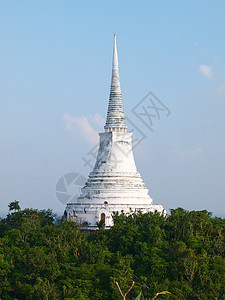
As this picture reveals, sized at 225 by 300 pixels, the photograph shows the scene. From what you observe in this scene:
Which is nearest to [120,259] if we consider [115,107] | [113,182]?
[113,182]

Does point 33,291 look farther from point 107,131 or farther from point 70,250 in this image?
point 107,131

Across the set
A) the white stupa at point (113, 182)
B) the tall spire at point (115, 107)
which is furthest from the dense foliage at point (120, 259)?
the tall spire at point (115, 107)

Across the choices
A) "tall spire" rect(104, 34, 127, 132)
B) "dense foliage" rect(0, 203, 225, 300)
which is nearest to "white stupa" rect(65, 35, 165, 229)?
"tall spire" rect(104, 34, 127, 132)

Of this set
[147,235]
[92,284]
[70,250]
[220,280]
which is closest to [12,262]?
[70,250]

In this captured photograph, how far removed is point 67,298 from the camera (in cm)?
3488

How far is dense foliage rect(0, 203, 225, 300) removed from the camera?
3678 cm

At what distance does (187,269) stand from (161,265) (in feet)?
7.27

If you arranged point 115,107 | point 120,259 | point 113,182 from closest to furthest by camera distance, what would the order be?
point 120,259
point 113,182
point 115,107

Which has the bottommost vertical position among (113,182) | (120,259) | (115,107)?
(120,259)

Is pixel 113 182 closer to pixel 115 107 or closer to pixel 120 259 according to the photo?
pixel 115 107

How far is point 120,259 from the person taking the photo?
3997 cm

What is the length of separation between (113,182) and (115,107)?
26.9ft

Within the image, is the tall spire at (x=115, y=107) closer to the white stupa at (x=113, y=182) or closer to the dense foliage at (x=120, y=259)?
the white stupa at (x=113, y=182)

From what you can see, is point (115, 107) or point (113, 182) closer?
point (113, 182)
